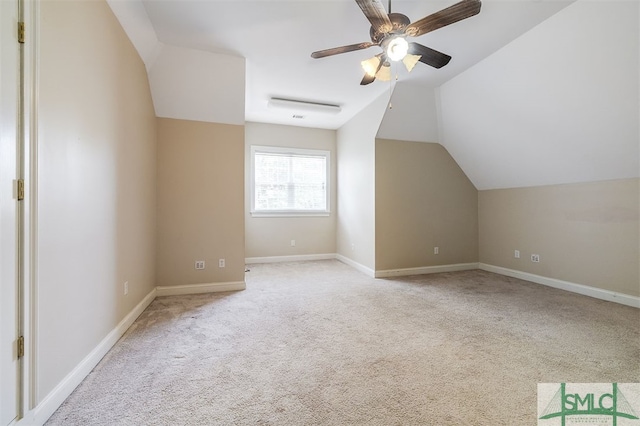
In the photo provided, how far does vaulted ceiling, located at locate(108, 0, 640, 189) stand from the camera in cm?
223

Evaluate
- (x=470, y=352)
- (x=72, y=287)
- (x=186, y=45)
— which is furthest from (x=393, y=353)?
(x=186, y=45)

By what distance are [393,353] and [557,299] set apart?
8.55 ft

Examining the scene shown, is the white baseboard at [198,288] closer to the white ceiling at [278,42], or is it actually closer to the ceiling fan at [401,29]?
the white ceiling at [278,42]

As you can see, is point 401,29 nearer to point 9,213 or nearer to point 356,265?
point 9,213

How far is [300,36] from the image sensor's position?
263 centimetres

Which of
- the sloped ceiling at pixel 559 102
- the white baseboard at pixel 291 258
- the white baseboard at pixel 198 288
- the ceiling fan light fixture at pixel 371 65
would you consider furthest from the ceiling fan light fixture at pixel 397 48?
the white baseboard at pixel 291 258

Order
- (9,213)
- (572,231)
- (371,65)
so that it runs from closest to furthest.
Result: (9,213), (371,65), (572,231)

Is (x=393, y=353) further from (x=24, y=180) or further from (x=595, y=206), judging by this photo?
(x=595, y=206)

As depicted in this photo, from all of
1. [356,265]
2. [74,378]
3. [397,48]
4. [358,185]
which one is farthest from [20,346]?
[358,185]

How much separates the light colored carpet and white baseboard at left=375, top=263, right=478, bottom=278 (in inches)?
36.4

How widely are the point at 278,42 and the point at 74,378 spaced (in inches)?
127

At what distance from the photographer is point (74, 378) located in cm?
156

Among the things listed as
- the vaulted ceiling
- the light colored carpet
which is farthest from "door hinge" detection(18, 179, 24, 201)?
the vaulted ceiling

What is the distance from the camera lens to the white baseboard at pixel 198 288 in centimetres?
325
